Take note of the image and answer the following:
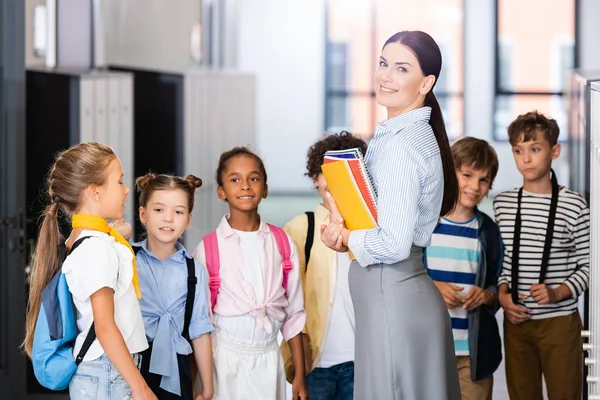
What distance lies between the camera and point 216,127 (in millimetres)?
8281

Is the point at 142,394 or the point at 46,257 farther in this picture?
the point at 46,257

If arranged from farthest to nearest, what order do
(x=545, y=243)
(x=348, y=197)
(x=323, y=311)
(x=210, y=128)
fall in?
1. (x=210, y=128)
2. (x=545, y=243)
3. (x=323, y=311)
4. (x=348, y=197)

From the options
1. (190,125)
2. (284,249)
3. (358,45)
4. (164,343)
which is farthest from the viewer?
(358,45)

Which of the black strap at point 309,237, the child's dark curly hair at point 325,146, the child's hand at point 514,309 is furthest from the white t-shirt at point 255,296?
the child's hand at point 514,309

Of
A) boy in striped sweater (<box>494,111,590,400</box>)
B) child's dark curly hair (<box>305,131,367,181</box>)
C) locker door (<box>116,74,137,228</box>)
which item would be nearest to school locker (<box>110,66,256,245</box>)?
locker door (<box>116,74,137,228</box>)

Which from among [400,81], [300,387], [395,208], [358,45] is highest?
[358,45]

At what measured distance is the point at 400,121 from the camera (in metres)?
2.84

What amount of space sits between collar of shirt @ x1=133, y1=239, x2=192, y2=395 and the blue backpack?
437 mm

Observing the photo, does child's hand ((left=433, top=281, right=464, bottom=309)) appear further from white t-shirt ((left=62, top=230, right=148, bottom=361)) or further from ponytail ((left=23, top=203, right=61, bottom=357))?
ponytail ((left=23, top=203, right=61, bottom=357))

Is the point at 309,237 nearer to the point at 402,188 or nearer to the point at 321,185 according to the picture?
the point at 321,185

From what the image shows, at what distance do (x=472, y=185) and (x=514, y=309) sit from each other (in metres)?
0.58

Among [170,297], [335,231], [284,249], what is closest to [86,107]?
[284,249]

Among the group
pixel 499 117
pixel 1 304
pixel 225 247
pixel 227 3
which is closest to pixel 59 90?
pixel 1 304

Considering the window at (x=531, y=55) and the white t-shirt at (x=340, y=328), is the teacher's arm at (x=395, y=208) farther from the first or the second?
the window at (x=531, y=55)
